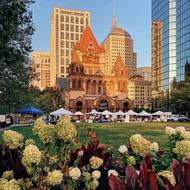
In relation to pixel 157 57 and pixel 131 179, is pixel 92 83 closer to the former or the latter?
pixel 157 57

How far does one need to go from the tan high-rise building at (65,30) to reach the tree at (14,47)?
14884 centimetres

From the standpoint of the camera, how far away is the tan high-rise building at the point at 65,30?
176 metres

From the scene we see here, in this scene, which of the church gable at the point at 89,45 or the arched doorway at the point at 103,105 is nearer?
the arched doorway at the point at 103,105

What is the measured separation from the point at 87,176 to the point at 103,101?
96.9 meters

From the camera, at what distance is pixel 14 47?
19.2ft

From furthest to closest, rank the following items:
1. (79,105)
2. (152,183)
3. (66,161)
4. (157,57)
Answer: (79,105) < (157,57) < (66,161) < (152,183)

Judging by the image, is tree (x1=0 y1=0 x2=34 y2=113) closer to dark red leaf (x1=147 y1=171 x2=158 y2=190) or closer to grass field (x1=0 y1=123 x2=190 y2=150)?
grass field (x1=0 y1=123 x2=190 y2=150)

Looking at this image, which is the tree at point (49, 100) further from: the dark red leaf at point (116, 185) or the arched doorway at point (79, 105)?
the dark red leaf at point (116, 185)

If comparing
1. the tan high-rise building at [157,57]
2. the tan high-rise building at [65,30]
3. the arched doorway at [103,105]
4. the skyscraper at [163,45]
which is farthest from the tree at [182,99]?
the tan high-rise building at [65,30]

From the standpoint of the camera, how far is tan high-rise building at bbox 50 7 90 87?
176m

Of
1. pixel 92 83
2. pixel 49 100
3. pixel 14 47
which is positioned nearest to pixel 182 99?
pixel 49 100

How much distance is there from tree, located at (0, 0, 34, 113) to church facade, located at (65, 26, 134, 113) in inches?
2773

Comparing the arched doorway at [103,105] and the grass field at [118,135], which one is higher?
the grass field at [118,135]

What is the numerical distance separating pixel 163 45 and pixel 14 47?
3338 inches
